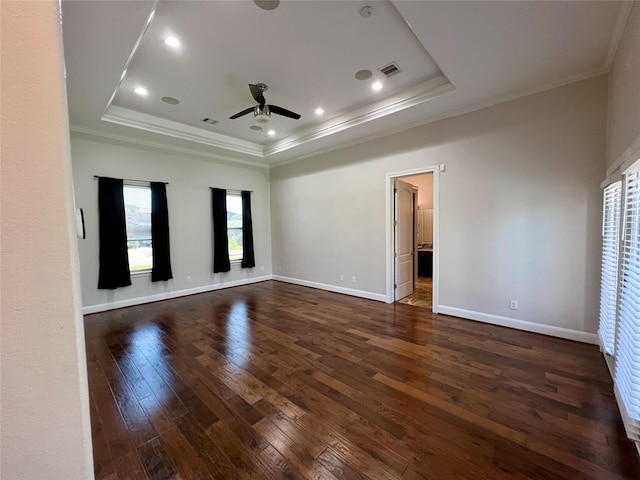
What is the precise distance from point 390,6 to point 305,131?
2964 mm

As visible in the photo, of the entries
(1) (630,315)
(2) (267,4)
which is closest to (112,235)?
(2) (267,4)

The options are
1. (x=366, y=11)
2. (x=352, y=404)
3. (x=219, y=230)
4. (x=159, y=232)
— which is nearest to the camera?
(x=352, y=404)

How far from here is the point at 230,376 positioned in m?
2.54

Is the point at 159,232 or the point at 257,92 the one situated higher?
the point at 257,92

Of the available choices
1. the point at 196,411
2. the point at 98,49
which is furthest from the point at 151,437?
the point at 98,49

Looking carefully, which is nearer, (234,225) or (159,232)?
(159,232)

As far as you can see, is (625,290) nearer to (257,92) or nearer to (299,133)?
(257,92)

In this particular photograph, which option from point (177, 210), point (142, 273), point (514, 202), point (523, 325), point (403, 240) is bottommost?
point (523, 325)

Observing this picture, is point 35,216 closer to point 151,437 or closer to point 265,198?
point 151,437

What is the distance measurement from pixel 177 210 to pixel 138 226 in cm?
76

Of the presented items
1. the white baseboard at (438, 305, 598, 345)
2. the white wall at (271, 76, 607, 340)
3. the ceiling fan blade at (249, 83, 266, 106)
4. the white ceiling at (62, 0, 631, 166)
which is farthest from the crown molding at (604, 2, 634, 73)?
the ceiling fan blade at (249, 83, 266, 106)

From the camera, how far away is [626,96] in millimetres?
2154

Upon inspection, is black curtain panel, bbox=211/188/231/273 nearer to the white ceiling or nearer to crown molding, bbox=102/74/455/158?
crown molding, bbox=102/74/455/158

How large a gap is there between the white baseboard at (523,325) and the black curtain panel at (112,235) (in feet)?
18.0
